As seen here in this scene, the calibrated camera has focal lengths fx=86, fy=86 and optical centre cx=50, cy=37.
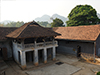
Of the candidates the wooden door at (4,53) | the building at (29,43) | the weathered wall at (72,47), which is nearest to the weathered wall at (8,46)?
the building at (29,43)

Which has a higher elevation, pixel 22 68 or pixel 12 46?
pixel 12 46

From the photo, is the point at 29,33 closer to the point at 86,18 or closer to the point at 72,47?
the point at 72,47

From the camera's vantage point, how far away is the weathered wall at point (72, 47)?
1591cm

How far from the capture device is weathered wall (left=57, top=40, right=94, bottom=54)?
1591 cm

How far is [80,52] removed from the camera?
1752 cm

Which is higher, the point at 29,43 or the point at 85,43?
the point at 29,43

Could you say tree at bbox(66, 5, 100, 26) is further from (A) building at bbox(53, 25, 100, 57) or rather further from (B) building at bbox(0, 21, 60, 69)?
(B) building at bbox(0, 21, 60, 69)

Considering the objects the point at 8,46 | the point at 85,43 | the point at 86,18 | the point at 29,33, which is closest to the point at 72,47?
the point at 85,43

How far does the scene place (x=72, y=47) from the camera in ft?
61.3

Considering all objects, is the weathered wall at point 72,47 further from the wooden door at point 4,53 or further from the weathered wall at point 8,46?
the wooden door at point 4,53

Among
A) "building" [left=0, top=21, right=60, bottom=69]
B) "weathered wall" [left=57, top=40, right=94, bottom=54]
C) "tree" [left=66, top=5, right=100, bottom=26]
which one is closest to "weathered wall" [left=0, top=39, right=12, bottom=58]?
"building" [left=0, top=21, right=60, bottom=69]

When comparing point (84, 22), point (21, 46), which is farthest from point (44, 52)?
point (84, 22)

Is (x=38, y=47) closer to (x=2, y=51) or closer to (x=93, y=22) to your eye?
(x=2, y=51)

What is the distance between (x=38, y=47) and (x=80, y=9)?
34172 millimetres
